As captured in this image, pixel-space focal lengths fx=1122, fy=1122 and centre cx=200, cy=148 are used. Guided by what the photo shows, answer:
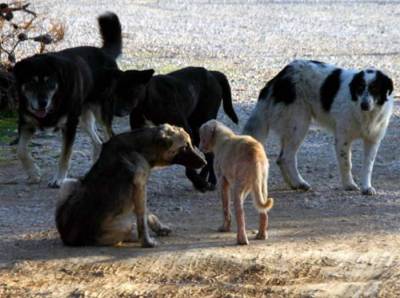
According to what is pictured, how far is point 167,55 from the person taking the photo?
864 inches

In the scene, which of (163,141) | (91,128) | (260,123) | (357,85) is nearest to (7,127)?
(91,128)

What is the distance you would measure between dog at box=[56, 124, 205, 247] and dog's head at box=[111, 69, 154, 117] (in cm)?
235

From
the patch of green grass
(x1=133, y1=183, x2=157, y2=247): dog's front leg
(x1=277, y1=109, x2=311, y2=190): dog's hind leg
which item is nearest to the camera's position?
(x1=133, y1=183, x2=157, y2=247): dog's front leg

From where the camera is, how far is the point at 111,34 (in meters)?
13.1

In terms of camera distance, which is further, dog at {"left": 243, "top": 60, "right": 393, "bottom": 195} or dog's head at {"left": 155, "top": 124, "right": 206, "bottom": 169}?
dog at {"left": 243, "top": 60, "right": 393, "bottom": 195}

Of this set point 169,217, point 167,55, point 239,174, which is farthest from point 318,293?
point 167,55

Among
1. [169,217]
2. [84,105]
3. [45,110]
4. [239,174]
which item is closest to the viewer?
[239,174]

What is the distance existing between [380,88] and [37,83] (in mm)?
3472

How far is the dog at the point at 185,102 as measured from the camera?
11094mm

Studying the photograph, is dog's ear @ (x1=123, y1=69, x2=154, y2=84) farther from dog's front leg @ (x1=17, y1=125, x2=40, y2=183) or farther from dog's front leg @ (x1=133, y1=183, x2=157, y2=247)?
dog's front leg @ (x1=133, y1=183, x2=157, y2=247)

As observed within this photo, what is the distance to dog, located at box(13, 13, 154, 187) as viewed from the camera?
11.2m

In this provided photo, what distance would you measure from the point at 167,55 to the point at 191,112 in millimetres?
10545

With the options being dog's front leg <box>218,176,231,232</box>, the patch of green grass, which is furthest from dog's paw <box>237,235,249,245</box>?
the patch of green grass

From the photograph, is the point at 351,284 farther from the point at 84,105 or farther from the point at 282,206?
the point at 84,105
